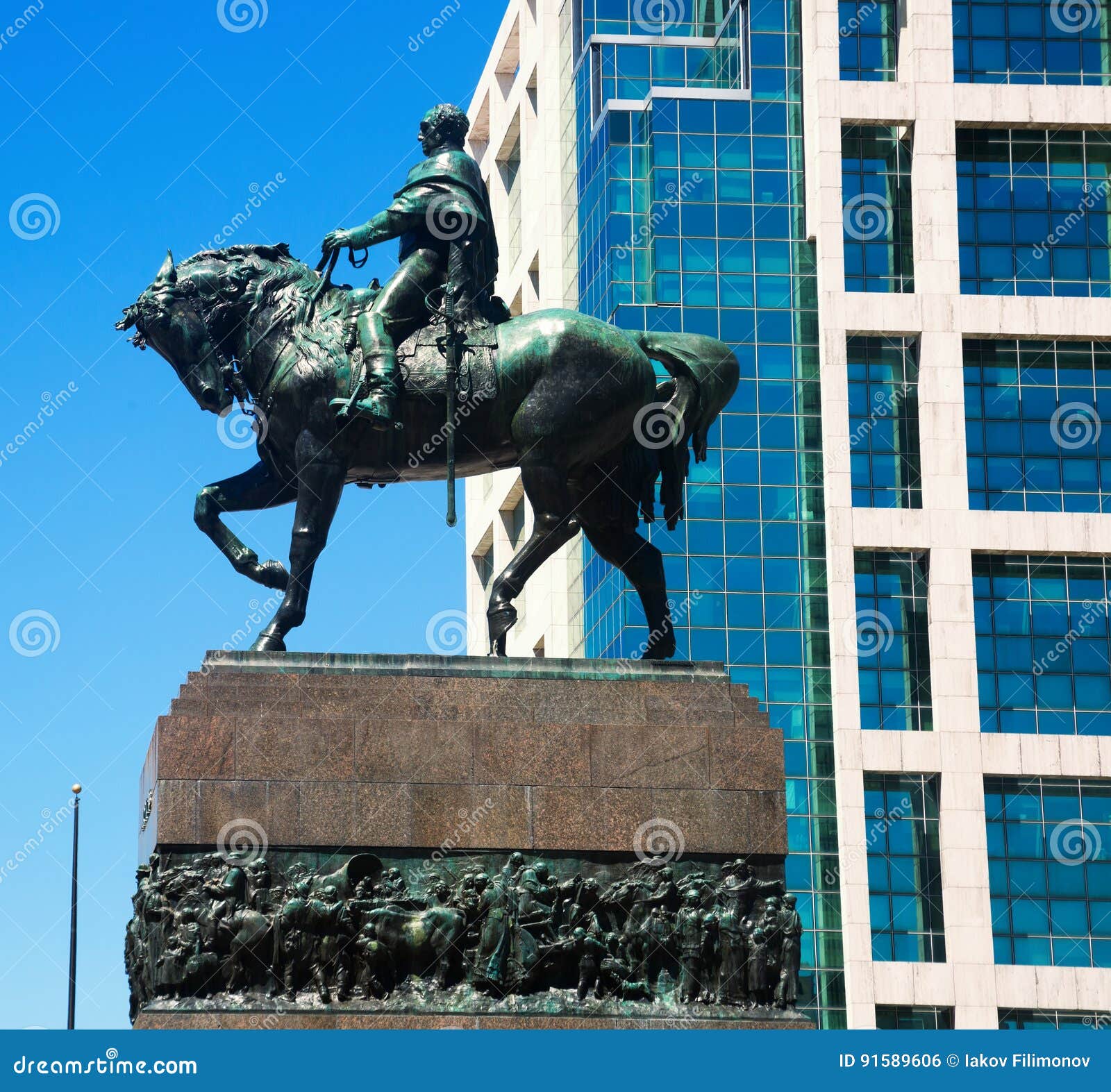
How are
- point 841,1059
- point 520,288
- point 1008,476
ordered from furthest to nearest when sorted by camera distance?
point 520,288 → point 1008,476 → point 841,1059

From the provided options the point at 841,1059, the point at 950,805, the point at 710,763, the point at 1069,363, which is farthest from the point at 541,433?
the point at 1069,363

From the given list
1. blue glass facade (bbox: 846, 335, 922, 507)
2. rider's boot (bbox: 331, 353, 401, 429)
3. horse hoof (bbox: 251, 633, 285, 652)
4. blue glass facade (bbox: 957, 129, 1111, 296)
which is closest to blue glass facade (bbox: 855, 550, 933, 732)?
blue glass facade (bbox: 846, 335, 922, 507)

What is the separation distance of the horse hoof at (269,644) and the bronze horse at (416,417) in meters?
0.52

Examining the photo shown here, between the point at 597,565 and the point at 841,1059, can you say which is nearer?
the point at 841,1059

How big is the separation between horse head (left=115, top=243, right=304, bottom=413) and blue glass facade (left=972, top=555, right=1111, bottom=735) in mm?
43186

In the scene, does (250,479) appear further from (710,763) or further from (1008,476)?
(1008,476)

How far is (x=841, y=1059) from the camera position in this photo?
19.0m

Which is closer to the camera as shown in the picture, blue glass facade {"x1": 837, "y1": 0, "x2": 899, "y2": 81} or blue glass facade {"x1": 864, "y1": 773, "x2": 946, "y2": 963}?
blue glass facade {"x1": 864, "y1": 773, "x2": 946, "y2": 963}

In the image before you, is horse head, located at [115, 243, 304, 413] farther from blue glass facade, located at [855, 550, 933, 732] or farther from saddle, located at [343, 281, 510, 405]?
blue glass facade, located at [855, 550, 933, 732]

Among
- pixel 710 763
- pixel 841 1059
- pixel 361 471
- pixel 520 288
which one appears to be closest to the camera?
pixel 841 1059

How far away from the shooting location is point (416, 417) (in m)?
23.1

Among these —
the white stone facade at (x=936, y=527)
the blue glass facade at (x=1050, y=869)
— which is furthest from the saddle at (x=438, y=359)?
the blue glass facade at (x=1050, y=869)

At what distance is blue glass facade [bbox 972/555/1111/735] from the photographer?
6412 cm

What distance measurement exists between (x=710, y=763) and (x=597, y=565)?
45663 millimetres
